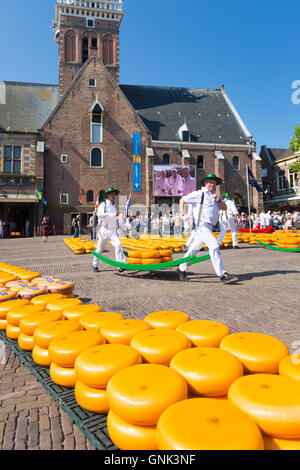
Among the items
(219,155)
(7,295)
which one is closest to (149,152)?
(219,155)

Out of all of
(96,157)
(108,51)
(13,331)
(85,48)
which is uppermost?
(85,48)

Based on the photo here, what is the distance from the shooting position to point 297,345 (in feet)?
9.74

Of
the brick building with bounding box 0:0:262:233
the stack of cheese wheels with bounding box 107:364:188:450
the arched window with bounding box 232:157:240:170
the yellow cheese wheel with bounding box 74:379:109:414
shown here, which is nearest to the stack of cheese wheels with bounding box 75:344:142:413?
the yellow cheese wheel with bounding box 74:379:109:414

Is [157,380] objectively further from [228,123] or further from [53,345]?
[228,123]

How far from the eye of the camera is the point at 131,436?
5.00 ft

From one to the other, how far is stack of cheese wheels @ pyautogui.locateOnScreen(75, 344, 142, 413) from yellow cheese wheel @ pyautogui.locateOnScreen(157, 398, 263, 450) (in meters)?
0.58

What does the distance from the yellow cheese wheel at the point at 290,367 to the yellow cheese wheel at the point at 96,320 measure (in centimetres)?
153

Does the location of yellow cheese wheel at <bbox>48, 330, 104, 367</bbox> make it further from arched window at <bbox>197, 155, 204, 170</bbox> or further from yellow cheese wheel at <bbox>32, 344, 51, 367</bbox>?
arched window at <bbox>197, 155, 204, 170</bbox>

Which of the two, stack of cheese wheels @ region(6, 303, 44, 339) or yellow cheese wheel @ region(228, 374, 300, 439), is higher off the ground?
yellow cheese wheel @ region(228, 374, 300, 439)

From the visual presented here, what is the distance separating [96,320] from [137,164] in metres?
31.1

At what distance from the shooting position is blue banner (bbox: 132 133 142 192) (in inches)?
1282

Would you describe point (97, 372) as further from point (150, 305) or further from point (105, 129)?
point (105, 129)

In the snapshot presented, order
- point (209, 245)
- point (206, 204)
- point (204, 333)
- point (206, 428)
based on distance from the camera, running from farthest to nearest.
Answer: point (206, 204) → point (209, 245) → point (204, 333) → point (206, 428)

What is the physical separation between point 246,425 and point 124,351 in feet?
3.32
